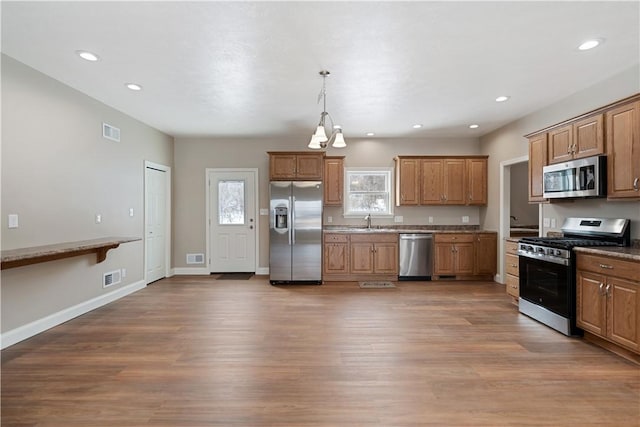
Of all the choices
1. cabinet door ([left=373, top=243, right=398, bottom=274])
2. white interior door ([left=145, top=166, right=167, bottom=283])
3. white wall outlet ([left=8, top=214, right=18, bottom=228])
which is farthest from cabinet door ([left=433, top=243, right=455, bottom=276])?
white wall outlet ([left=8, top=214, right=18, bottom=228])

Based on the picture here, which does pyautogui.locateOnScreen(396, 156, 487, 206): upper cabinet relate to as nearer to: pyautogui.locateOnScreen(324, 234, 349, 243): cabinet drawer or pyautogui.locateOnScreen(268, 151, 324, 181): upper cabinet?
pyautogui.locateOnScreen(324, 234, 349, 243): cabinet drawer

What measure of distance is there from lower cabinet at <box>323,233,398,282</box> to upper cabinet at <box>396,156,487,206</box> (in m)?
0.97

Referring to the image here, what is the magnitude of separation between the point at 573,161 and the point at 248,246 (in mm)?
5198

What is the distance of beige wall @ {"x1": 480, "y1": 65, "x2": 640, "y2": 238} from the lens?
3248 mm

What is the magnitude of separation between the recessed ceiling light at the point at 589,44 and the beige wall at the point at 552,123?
0.86 m

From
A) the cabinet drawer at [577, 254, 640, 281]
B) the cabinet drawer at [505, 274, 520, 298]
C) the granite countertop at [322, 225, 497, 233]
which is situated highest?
the granite countertop at [322, 225, 497, 233]

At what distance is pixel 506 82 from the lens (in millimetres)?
3572

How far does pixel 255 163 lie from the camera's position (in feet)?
20.6

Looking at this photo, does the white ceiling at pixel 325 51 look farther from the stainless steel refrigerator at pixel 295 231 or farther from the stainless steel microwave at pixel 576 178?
the stainless steel refrigerator at pixel 295 231

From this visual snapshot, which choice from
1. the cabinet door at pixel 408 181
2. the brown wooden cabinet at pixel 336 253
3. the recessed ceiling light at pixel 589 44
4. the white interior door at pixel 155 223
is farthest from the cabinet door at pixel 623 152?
the white interior door at pixel 155 223

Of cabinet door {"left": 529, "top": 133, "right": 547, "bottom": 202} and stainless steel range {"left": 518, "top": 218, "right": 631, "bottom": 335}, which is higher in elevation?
cabinet door {"left": 529, "top": 133, "right": 547, "bottom": 202}

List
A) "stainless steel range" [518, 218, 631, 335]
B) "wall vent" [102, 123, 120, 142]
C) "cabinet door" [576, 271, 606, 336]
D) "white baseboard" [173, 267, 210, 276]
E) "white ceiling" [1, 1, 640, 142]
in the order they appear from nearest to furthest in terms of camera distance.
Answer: "white ceiling" [1, 1, 640, 142]
"cabinet door" [576, 271, 606, 336]
"stainless steel range" [518, 218, 631, 335]
"wall vent" [102, 123, 120, 142]
"white baseboard" [173, 267, 210, 276]

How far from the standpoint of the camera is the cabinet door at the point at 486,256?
5672mm

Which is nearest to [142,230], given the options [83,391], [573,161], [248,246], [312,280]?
[248,246]
